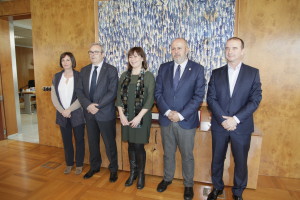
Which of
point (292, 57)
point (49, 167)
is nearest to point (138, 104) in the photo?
point (49, 167)

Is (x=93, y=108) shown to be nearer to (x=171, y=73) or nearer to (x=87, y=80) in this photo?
(x=87, y=80)

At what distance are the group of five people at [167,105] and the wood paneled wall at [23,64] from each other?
29.3 feet

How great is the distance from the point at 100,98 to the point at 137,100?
464 mm

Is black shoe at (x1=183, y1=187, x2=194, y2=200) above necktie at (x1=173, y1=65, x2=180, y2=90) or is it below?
below

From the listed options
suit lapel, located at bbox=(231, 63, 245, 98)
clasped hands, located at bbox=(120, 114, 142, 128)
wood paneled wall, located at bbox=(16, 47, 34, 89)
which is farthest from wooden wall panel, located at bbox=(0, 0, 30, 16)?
wood paneled wall, located at bbox=(16, 47, 34, 89)

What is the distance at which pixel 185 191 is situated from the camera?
2102mm

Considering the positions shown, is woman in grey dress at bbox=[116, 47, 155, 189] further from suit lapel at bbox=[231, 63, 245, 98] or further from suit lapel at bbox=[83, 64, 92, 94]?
suit lapel at bbox=[231, 63, 245, 98]

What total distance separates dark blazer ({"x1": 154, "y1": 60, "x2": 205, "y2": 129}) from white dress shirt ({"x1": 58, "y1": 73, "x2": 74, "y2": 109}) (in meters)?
1.10

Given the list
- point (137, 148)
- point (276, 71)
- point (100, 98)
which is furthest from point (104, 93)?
point (276, 71)

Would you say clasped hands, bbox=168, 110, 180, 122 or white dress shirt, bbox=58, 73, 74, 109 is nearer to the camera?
clasped hands, bbox=168, 110, 180, 122

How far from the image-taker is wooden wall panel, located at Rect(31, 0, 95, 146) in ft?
10.2

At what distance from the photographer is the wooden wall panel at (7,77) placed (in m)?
3.78

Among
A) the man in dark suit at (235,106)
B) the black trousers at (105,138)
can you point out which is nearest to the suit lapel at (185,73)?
the man in dark suit at (235,106)

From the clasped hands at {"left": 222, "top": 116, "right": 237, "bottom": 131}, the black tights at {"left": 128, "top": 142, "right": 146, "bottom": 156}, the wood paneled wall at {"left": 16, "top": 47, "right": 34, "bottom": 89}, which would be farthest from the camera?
the wood paneled wall at {"left": 16, "top": 47, "right": 34, "bottom": 89}
